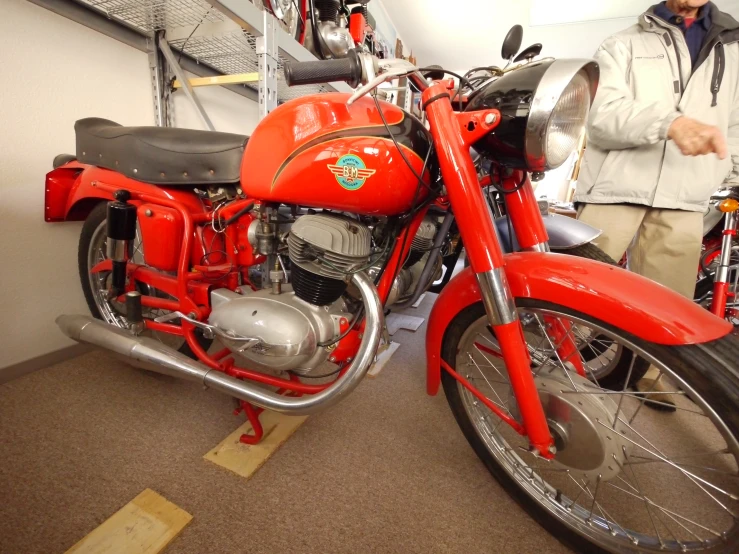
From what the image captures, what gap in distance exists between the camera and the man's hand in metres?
0.67

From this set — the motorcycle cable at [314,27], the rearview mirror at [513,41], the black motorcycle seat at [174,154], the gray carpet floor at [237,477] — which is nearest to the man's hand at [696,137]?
the rearview mirror at [513,41]

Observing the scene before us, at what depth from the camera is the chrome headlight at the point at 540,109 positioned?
1.49ft

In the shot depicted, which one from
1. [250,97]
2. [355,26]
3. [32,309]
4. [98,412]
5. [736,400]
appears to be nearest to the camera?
[736,400]

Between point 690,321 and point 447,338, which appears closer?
point 690,321

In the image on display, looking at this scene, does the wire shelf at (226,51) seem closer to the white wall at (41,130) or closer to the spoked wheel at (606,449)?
the white wall at (41,130)

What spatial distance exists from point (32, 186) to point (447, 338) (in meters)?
1.27

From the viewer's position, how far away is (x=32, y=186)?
3.10ft

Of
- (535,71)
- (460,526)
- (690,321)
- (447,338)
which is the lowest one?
(460,526)

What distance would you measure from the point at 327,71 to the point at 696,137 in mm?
810

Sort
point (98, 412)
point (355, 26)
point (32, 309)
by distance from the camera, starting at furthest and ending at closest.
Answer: point (355, 26) < point (32, 309) < point (98, 412)

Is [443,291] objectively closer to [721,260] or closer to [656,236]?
[656,236]

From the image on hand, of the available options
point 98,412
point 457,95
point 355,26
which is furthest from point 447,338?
point 355,26

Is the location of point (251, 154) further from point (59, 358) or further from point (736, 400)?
point (59, 358)

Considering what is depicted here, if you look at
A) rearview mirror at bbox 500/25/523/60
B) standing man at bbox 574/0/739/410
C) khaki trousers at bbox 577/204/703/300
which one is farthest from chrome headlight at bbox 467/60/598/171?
khaki trousers at bbox 577/204/703/300
